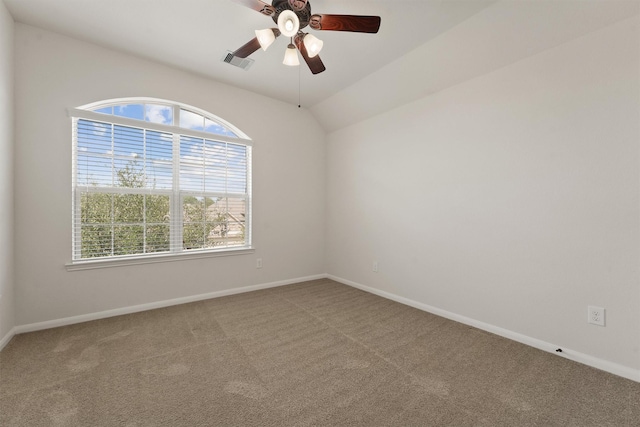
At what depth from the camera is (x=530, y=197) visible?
2354 millimetres

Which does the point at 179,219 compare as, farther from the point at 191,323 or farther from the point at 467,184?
the point at 467,184

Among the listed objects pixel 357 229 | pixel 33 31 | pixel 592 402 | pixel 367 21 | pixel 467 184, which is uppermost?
pixel 33 31

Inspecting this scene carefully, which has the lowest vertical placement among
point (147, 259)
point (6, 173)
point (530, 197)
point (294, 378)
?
point (294, 378)

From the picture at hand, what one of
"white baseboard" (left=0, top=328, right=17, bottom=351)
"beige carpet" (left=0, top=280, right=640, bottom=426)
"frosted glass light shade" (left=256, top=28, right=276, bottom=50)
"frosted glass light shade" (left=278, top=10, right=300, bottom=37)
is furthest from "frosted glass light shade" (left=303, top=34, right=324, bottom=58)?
"white baseboard" (left=0, top=328, right=17, bottom=351)

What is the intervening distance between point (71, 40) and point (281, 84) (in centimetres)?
211

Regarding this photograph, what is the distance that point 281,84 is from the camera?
139 inches

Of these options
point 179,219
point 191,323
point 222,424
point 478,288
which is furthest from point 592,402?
point 179,219

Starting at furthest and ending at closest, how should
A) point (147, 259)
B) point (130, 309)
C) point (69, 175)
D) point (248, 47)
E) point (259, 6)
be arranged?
1. point (147, 259)
2. point (130, 309)
3. point (69, 175)
4. point (248, 47)
5. point (259, 6)

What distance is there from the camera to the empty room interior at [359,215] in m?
1.78

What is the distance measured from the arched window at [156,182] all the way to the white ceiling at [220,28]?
0.61m

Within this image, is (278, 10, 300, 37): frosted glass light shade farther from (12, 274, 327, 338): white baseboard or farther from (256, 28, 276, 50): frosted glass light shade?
(12, 274, 327, 338): white baseboard

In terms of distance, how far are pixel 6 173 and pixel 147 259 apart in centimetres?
135

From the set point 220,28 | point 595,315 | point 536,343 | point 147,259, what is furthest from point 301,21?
Result: point 536,343

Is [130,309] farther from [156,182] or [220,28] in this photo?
[220,28]
